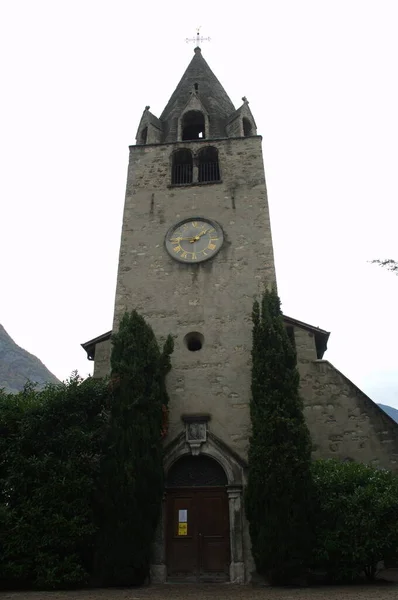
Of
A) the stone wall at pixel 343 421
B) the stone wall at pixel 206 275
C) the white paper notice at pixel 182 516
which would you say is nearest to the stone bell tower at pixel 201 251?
the stone wall at pixel 206 275

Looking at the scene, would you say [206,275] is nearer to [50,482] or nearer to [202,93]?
[50,482]

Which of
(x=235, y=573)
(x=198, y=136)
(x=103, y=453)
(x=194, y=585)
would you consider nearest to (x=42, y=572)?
(x=103, y=453)

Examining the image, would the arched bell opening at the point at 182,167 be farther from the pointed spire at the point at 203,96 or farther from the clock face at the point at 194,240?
the clock face at the point at 194,240

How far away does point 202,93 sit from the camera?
912 inches

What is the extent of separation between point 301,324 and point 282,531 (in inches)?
275

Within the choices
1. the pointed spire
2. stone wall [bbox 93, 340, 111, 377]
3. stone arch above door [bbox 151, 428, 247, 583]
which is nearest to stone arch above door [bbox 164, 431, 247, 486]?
stone arch above door [bbox 151, 428, 247, 583]

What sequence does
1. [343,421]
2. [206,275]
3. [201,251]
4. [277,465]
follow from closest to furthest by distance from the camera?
[277,465], [343,421], [206,275], [201,251]

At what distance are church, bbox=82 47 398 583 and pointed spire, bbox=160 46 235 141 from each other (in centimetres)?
19

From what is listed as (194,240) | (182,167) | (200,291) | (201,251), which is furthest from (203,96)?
(200,291)

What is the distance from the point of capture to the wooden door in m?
12.7

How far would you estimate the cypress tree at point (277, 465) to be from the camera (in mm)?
11367

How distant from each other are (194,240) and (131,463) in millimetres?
8184

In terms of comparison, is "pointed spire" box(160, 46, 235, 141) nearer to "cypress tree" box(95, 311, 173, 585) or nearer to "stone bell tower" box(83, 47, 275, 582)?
"stone bell tower" box(83, 47, 275, 582)

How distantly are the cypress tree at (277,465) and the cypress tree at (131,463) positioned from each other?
8.08 feet
